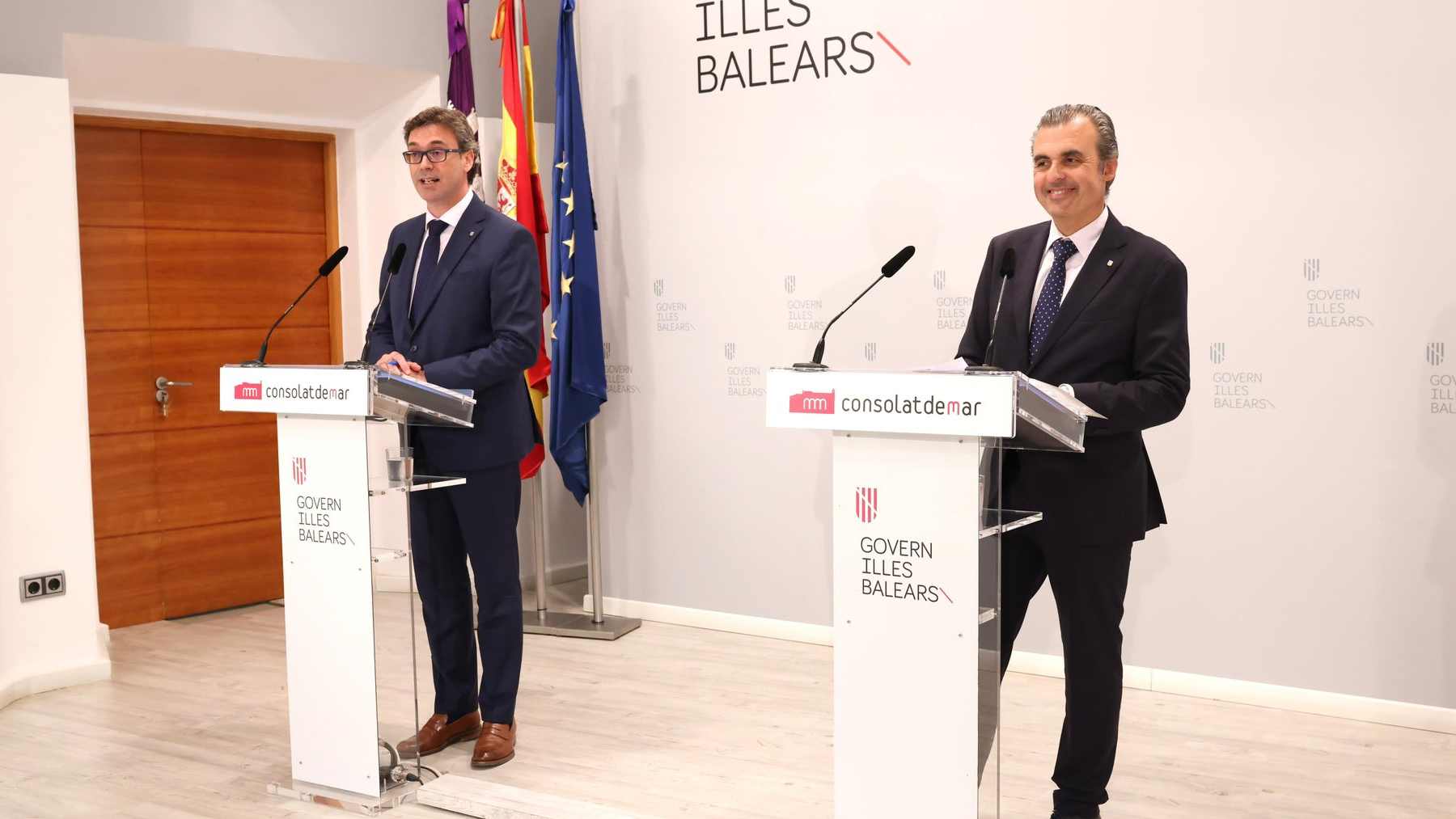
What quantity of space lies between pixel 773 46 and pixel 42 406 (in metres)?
2.93

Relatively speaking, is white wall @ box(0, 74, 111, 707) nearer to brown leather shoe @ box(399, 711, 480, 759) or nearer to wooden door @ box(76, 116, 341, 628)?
wooden door @ box(76, 116, 341, 628)

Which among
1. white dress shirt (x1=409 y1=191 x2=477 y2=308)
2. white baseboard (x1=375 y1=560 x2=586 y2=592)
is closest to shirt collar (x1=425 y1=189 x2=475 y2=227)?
white dress shirt (x1=409 y1=191 x2=477 y2=308)

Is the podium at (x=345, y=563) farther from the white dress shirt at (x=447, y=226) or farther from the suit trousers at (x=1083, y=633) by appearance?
the suit trousers at (x=1083, y=633)

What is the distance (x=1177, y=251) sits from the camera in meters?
4.00

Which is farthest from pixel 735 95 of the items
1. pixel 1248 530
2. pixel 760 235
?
pixel 1248 530

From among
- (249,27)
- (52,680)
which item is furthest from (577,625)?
(249,27)

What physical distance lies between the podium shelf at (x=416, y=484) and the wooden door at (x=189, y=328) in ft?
8.32

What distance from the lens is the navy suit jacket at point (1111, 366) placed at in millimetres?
2562

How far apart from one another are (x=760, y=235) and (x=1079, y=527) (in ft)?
8.45

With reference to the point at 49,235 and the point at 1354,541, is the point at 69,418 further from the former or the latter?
the point at 1354,541

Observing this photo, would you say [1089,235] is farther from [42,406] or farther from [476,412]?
[42,406]

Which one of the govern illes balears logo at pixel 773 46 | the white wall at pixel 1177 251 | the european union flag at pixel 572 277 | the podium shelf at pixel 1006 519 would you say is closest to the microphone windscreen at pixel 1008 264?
the podium shelf at pixel 1006 519

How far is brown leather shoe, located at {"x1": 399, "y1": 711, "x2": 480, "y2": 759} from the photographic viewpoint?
3.51 meters

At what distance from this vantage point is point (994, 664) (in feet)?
7.45
